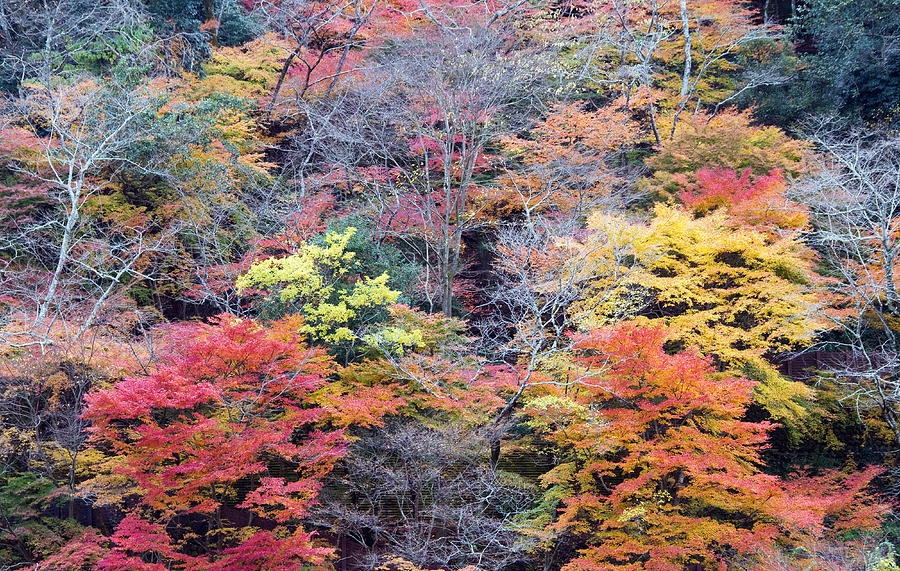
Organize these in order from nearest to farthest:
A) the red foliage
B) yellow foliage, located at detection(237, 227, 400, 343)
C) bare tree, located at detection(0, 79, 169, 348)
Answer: yellow foliage, located at detection(237, 227, 400, 343) < the red foliage < bare tree, located at detection(0, 79, 169, 348)

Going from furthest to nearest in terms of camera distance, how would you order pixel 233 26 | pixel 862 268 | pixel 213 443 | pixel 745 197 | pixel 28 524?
pixel 233 26, pixel 745 197, pixel 862 268, pixel 28 524, pixel 213 443

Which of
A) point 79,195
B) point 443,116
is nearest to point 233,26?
point 79,195

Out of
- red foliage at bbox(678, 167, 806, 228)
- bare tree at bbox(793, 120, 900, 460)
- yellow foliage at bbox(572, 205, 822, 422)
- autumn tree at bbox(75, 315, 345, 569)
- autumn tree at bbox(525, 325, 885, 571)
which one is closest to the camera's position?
autumn tree at bbox(75, 315, 345, 569)

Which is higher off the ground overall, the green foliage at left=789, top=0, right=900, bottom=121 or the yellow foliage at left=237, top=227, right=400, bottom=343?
the green foliage at left=789, top=0, right=900, bottom=121

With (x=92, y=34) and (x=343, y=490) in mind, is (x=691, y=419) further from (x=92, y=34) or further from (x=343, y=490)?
(x=92, y=34)

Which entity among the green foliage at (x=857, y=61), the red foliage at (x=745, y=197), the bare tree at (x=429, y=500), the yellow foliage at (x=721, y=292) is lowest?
the bare tree at (x=429, y=500)

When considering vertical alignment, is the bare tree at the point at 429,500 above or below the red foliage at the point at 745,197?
below

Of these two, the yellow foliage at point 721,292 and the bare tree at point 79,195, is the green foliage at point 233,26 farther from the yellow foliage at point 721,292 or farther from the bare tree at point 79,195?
the yellow foliage at point 721,292

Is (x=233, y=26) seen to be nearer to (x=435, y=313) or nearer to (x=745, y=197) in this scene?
(x=435, y=313)

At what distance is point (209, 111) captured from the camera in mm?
17625

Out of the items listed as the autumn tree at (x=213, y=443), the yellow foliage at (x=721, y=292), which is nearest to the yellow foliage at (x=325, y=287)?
the autumn tree at (x=213, y=443)

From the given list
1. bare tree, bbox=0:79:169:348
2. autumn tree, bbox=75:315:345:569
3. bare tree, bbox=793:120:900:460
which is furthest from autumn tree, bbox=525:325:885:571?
bare tree, bbox=0:79:169:348

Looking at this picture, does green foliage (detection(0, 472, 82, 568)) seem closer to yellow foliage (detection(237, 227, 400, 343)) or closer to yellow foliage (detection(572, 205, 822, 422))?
yellow foliage (detection(237, 227, 400, 343))

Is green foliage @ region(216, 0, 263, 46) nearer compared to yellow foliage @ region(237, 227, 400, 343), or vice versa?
yellow foliage @ region(237, 227, 400, 343)
